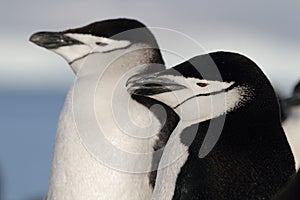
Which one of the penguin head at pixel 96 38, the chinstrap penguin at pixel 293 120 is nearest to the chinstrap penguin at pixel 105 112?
the penguin head at pixel 96 38

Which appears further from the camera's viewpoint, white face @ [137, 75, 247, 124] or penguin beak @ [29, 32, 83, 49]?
penguin beak @ [29, 32, 83, 49]

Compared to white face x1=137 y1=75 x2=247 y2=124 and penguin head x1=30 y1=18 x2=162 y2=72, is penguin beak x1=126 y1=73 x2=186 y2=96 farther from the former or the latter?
penguin head x1=30 y1=18 x2=162 y2=72

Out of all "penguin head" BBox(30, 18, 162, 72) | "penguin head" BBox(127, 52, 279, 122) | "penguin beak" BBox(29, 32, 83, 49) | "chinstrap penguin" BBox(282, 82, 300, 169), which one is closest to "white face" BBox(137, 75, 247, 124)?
"penguin head" BBox(127, 52, 279, 122)

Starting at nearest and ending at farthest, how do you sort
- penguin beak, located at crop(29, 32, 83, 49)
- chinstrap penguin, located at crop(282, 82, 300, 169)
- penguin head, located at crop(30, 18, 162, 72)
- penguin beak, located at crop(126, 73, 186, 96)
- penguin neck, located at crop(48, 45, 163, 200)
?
penguin beak, located at crop(126, 73, 186, 96), penguin neck, located at crop(48, 45, 163, 200), penguin head, located at crop(30, 18, 162, 72), penguin beak, located at crop(29, 32, 83, 49), chinstrap penguin, located at crop(282, 82, 300, 169)

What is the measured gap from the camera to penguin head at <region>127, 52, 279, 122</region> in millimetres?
3111

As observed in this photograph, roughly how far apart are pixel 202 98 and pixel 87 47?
1.09 metres

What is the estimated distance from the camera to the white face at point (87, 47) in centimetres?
409

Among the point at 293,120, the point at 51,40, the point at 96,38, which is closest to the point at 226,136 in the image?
the point at 96,38

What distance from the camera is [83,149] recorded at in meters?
3.90

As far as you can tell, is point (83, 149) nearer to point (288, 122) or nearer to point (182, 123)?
point (182, 123)

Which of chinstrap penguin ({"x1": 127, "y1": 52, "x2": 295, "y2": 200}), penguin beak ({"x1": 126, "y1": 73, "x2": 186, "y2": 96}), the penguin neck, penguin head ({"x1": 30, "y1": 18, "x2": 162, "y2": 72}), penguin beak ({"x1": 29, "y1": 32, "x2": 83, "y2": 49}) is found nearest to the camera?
chinstrap penguin ({"x1": 127, "y1": 52, "x2": 295, "y2": 200})

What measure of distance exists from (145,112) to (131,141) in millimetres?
114

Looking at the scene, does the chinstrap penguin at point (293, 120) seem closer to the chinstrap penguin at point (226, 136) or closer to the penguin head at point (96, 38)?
the penguin head at point (96, 38)

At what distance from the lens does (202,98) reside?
3197mm
